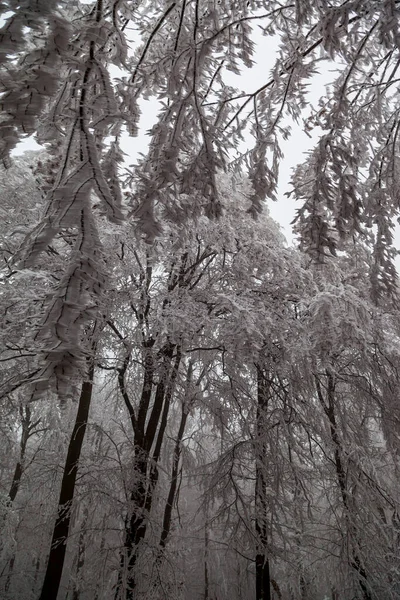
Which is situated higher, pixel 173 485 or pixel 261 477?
pixel 173 485

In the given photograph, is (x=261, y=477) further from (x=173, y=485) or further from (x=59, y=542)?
(x=173, y=485)

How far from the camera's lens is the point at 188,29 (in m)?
2.22

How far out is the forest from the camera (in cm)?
106

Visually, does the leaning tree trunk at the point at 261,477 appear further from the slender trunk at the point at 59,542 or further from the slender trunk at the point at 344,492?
the slender trunk at the point at 59,542

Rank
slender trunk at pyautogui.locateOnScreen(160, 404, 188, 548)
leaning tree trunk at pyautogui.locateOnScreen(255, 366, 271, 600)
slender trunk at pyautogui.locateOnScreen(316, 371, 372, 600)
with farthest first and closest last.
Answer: slender trunk at pyautogui.locateOnScreen(160, 404, 188, 548) → slender trunk at pyautogui.locateOnScreen(316, 371, 372, 600) → leaning tree trunk at pyautogui.locateOnScreen(255, 366, 271, 600)

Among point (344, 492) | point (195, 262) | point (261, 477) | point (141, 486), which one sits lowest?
point (141, 486)

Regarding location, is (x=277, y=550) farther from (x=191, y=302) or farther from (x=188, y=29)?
(x=188, y=29)

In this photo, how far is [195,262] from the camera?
6.41 m

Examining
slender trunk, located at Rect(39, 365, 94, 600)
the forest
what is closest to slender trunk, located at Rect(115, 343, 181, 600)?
the forest

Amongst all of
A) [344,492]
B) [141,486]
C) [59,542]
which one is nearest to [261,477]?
[344,492]

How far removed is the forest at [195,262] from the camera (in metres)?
1.06

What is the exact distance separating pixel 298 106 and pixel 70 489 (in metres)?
6.11

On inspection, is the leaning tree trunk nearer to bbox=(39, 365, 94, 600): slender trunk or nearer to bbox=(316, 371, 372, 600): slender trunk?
bbox=(316, 371, 372, 600): slender trunk

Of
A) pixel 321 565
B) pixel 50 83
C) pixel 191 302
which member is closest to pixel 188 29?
pixel 50 83
